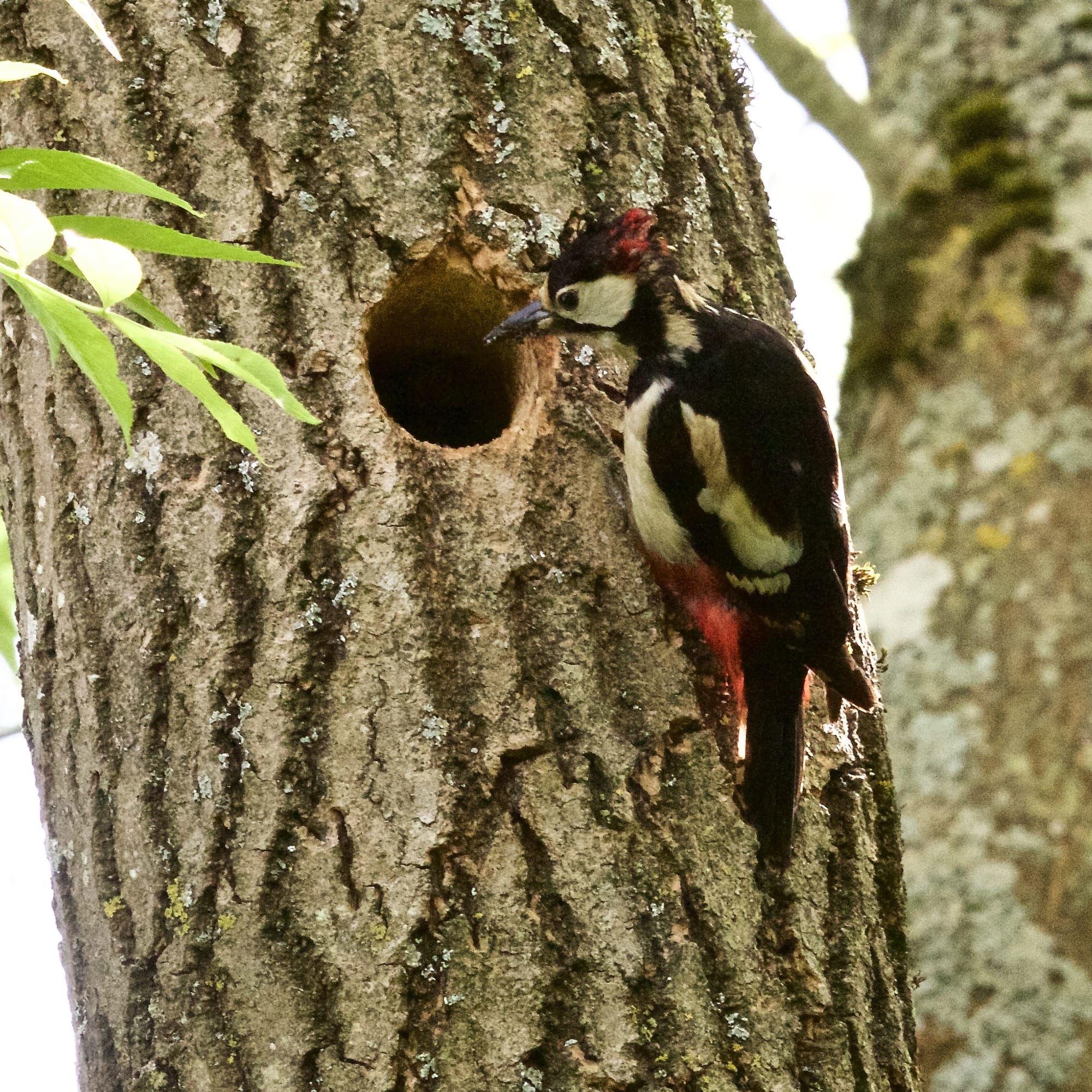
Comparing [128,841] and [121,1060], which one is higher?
[128,841]

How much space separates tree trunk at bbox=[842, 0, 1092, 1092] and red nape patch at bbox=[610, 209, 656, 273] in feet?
6.23

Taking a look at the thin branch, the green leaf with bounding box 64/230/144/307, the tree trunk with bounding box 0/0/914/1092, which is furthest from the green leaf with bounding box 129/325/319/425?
the thin branch

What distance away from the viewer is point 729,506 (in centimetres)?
239

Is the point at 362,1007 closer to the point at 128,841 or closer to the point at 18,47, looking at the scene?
the point at 128,841

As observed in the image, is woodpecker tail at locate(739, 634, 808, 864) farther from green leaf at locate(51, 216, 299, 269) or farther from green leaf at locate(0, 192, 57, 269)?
green leaf at locate(0, 192, 57, 269)

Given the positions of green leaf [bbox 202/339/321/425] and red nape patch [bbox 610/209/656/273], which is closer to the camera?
green leaf [bbox 202/339/321/425]

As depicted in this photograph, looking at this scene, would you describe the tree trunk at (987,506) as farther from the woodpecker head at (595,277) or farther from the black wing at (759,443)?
the woodpecker head at (595,277)

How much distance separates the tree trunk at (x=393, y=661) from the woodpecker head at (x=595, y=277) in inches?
2.2

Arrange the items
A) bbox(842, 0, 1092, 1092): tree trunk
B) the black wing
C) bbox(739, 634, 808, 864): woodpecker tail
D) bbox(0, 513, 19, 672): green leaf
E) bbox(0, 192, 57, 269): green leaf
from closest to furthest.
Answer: bbox(0, 192, 57, 269): green leaf
bbox(739, 634, 808, 864): woodpecker tail
the black wing
bbox(0, 513, 19, 672): green leaf
bbox(842, 0, 1092, 1092): tree trunk

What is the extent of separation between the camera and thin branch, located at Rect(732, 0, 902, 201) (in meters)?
4.44

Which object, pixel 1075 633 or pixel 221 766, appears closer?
pixel 221 766

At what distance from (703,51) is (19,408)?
54.7 inches

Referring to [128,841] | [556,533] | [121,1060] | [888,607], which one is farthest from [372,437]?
[888,607]

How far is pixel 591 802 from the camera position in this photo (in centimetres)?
187
